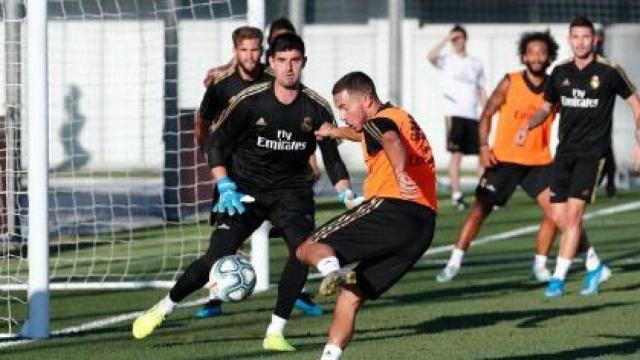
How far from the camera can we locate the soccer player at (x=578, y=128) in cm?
1394

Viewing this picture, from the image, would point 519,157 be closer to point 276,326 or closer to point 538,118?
point 538,118

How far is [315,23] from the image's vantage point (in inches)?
1230

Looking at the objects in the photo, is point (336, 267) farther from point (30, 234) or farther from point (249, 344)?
point (30, 234)

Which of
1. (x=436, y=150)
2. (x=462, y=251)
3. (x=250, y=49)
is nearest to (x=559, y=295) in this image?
(x=462, y=251)

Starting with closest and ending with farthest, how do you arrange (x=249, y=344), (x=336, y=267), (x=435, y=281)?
(x=336, y=267) < (x=249, y=344) < (x=435, y=281)

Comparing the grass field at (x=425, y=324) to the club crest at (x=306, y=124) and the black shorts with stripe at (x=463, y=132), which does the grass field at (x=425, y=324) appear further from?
the black shorts with stripe at (x=463, y=132)

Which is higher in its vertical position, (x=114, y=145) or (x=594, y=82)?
(x=594, y=82)

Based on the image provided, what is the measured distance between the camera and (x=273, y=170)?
468 inches

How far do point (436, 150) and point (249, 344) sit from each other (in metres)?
20.0

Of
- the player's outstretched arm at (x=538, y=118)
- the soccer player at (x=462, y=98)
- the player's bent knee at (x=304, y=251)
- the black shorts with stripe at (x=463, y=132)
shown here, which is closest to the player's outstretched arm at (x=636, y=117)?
the player's outstretched arm at (x=538, y=118)

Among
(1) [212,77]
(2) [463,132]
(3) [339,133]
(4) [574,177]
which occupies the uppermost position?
(1) [212,77]

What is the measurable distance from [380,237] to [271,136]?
6.88ft

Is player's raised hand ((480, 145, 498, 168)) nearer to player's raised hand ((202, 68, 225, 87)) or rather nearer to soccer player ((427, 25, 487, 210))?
player's raised hand ((202, 68, 225, 87))

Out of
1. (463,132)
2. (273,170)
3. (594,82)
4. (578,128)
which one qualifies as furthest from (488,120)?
(463,132)
